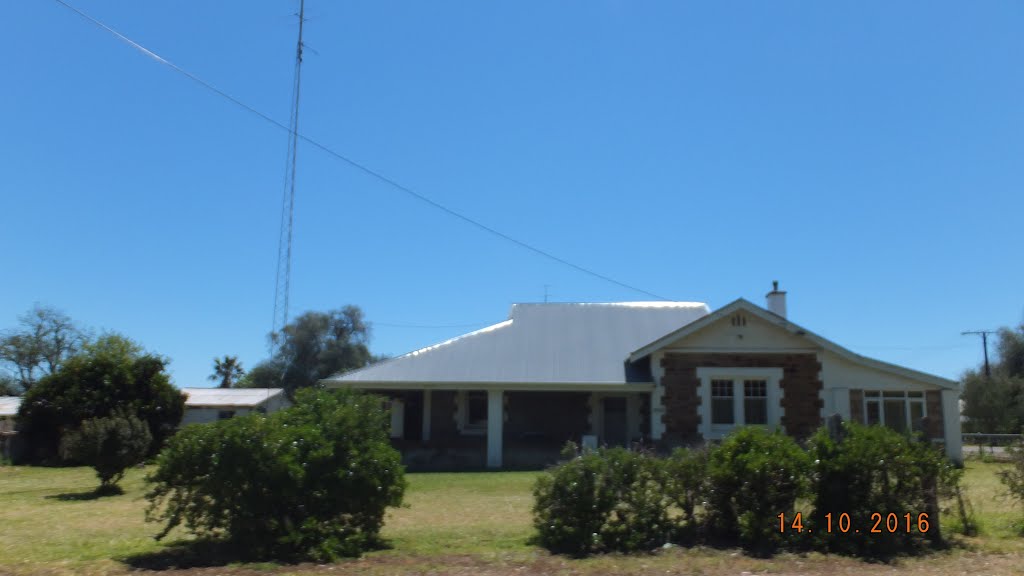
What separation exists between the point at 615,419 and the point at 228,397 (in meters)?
29.3

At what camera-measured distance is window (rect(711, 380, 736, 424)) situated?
2297 centimetres

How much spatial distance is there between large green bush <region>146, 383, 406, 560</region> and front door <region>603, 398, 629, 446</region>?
1656 centimetres

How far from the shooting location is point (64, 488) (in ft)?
62.8

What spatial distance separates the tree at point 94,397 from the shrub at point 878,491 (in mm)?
25280

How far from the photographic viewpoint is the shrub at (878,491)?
30.3 feet

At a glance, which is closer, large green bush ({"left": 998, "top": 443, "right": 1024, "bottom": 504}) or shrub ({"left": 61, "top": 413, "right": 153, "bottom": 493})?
large green bush ({"left": 998, "top": 443, "right": 1024, "bottom": 504})

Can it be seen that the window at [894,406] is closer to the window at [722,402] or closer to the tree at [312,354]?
the window at [722,402]

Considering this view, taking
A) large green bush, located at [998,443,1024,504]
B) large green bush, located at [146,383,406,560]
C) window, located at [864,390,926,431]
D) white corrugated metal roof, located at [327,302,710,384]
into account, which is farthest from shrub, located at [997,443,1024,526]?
window, located at [864,390,926,431]

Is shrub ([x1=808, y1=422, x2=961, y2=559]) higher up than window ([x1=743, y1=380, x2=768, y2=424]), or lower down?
lower down

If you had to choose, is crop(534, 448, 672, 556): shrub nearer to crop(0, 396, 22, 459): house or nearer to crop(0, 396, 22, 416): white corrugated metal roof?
crop(0, 396, 22, 459): house

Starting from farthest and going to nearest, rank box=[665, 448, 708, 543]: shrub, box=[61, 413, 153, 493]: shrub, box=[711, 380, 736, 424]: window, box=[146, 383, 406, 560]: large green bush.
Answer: box=[711, 380, 736, 424]: window, box=[61, 413, 153, 493]: shrub, box=[665, 448, 708, 543]: shrub, box=[146, 383, 406, 560]: large green bush

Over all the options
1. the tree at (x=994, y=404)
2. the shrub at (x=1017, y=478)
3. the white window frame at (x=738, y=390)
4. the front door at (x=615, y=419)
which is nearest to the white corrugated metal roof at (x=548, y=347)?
the front door at (x=615, y=419)

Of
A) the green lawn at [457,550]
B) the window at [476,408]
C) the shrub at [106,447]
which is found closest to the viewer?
the green lawn at [457,550]

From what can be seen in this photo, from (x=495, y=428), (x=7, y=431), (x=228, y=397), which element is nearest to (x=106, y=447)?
(x=495, y=428)
